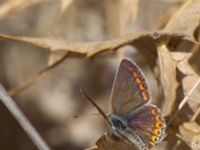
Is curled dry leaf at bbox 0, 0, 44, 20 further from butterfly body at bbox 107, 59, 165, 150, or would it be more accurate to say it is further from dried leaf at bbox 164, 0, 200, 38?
butterfly body at bbox 107, 59, 165, 150

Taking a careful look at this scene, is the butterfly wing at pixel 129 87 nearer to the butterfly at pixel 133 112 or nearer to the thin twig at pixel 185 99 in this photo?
the butterfly at pixel 133 112

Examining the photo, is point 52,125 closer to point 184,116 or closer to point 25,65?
point 25,65

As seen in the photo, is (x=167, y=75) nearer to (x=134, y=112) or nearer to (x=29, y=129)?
(x=134, y=112)

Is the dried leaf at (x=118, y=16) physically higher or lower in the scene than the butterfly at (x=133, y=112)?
lower

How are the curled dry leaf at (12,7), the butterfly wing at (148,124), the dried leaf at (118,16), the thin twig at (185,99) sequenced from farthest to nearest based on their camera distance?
the dried leaf at (118,16), the curled dry leaf at (12,7), the thin twig at (185,99), the butterfly wing at (148,124)

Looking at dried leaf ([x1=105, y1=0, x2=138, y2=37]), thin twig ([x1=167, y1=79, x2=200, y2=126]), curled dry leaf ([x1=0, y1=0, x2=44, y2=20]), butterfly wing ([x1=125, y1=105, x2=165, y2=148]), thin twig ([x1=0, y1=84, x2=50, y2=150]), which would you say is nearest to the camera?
thin twig ([x1=0, y1=84, x2=50, y2=150])

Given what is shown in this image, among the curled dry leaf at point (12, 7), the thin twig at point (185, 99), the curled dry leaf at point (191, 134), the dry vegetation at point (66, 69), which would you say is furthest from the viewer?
the dry vegetation at point (66, 69)

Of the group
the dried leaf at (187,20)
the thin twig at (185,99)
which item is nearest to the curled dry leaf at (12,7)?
the dried leaf at (187,20)

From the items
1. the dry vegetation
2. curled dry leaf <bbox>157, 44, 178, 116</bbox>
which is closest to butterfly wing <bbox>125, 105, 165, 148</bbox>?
curled dry leaf <bbox>157, 44, 178, 116</bbox>
